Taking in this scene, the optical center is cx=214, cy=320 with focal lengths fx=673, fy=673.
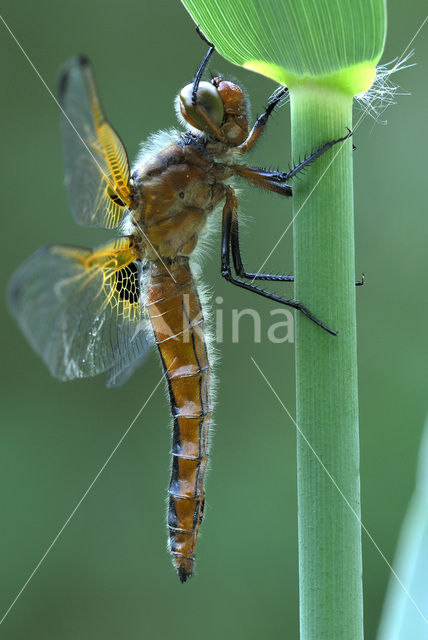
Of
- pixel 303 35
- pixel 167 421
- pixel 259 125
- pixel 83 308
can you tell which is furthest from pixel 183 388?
pixel 167 421

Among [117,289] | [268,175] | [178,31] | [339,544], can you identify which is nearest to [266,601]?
[117,289]

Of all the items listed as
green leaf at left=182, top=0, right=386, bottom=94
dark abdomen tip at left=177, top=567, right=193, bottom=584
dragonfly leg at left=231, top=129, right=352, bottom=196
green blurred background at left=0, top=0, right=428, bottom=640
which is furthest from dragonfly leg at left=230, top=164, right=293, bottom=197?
green blurred background at left=0, top=0, right=428, bottom=640

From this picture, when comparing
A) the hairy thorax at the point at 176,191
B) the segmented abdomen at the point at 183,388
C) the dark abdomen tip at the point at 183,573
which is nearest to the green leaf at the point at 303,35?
the hairy thorax at the point at 176,191

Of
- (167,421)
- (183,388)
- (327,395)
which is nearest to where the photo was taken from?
(327,395)

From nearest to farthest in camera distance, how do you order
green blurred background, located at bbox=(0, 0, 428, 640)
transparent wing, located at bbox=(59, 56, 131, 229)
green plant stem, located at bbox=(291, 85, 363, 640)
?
green plant stem, located at bbox=(291, 85, 363, 640)
transparent wing, located at bbox=(59, 56, 131, 229)
green blurred background, located at bbox=(0, 0, 428, 640)

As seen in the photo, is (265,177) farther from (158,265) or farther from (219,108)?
(158,265)

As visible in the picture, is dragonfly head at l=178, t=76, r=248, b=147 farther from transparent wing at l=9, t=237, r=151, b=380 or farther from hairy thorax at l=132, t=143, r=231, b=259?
transparent wing at l=9, t=237, r=151, b=380

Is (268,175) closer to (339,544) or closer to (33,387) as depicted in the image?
(339,544)

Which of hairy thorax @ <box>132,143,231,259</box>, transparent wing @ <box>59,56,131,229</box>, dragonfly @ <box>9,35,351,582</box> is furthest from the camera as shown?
hairy thorax @ <box>132,143,231,259</box>
